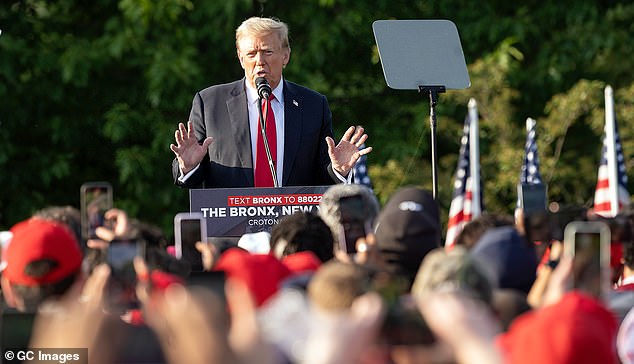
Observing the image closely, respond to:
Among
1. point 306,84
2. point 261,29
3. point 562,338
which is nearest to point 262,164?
point 261,29

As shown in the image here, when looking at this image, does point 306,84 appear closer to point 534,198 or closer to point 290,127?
point 290,127

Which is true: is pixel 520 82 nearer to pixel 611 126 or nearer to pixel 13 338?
pixel 611 126

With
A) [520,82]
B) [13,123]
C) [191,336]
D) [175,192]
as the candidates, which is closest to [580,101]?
[520,82]

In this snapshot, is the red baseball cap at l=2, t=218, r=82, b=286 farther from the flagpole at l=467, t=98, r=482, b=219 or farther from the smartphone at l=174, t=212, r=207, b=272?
the flagpole at l=467, t=98, r=482, b=219

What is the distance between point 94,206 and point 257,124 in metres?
2.68

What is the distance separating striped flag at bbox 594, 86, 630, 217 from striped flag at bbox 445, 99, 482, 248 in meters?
0.92

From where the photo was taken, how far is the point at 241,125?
7754 mm

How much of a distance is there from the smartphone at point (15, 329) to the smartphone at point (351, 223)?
3.90 ft

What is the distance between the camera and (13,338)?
471cm

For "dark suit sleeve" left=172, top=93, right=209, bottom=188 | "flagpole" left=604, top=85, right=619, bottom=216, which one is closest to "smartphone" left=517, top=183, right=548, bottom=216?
"dark suit sleeve" left=172, top=93, right=209, bottom=188

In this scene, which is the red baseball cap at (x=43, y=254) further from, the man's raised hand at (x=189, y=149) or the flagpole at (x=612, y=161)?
the flagpole at (x=612, y=161)

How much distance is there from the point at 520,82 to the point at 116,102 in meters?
4.05

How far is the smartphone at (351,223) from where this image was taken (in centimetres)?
545

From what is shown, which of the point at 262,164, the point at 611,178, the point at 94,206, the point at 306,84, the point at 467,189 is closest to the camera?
the point at 94,206
